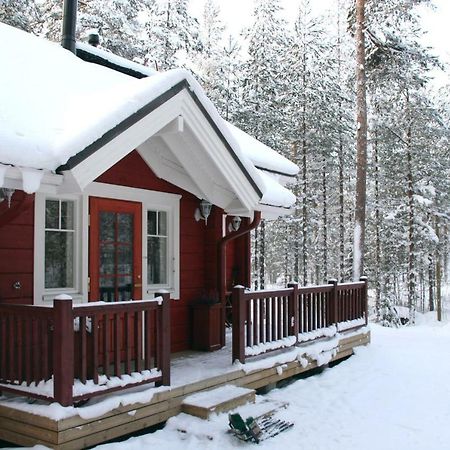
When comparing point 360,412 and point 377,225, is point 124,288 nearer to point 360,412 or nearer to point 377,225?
point 360,412

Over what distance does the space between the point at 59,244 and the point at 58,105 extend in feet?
5.28

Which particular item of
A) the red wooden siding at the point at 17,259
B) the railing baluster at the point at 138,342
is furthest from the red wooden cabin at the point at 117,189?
the railing baluster at the point at 138,342

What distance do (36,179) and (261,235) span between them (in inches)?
712

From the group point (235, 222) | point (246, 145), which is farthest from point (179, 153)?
point (246, 145)

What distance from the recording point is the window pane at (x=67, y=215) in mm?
5871

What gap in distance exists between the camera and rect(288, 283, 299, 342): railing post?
7.25 metres

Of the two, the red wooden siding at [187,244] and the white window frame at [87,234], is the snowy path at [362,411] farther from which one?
the white window frame at [87,234]

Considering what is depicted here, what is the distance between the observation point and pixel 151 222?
23.2 feet

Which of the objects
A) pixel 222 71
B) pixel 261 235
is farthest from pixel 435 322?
pixel 222 71

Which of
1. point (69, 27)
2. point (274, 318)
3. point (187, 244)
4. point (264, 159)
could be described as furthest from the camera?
point (264, 159)

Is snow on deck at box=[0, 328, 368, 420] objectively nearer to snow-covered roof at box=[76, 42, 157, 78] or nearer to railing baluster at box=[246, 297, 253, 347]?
railing baluster at box=[246, 297, 253, 347]

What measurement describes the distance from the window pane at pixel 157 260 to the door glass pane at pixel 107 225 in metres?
0.74

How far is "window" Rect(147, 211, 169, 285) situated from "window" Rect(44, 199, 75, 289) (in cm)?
128

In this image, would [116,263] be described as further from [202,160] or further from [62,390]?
[62,390]
